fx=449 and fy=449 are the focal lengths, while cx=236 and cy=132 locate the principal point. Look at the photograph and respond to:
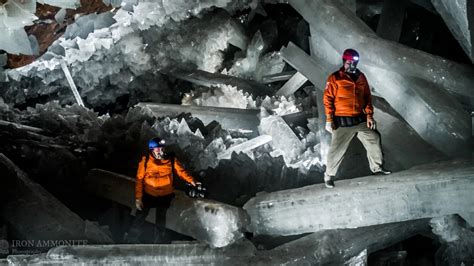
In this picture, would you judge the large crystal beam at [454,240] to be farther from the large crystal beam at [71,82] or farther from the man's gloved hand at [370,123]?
the large crystal beam at [71,82]

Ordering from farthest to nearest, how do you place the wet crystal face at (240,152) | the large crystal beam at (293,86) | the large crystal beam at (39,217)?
1. the large crystal beam at (293,86)
2. the large crystal beam at (39,217)
3. the wet crystal face at (240,152)

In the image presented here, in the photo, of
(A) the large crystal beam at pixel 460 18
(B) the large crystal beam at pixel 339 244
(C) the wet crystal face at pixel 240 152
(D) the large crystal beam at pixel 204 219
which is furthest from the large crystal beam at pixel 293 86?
(B) the large crystal beam at pixel 339 244

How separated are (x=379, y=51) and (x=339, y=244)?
6.78 ft

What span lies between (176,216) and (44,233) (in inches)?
44.8

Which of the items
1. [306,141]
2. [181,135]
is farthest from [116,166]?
[306,141]

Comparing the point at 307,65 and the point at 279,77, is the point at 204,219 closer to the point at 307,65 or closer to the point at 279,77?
the point at 307,65

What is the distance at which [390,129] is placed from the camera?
4.79 m

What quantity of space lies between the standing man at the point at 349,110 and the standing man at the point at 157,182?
1.39 m

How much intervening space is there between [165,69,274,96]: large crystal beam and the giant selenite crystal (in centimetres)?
381

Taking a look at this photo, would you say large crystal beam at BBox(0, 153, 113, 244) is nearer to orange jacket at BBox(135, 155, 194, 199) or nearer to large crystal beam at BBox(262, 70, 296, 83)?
orange jacket at BBox(135, 155, 194, 199)

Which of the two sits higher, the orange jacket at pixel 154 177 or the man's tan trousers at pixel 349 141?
the man's tan trousers at pixel 349 141

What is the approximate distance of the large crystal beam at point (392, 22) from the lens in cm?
600


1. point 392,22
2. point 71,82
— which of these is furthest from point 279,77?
point 71,82

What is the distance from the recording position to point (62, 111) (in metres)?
7.44
